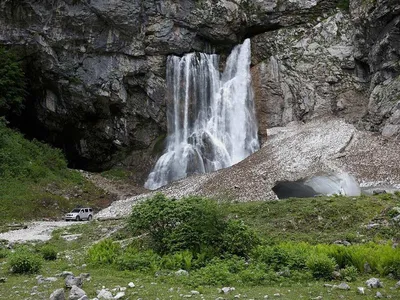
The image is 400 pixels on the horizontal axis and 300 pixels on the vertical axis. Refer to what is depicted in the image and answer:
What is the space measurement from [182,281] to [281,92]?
1381 inches

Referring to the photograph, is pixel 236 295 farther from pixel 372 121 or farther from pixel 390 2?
pixel 390 2

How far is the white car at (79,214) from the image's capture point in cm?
3056

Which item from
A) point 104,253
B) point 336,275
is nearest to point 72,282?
point 104,253

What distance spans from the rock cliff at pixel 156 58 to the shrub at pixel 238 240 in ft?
89.2

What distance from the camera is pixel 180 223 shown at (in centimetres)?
1488

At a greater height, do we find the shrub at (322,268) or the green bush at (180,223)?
the green bush at (180,223)

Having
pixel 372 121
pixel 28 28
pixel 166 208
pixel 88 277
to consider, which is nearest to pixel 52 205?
pixel 28 28

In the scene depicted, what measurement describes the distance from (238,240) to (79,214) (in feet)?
62.3

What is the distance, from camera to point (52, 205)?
33.2 metres

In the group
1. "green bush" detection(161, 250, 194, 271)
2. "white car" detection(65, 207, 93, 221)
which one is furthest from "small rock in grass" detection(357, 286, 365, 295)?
"white car" detection(65, 207, 93, 221)

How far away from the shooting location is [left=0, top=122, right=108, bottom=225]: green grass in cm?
3134

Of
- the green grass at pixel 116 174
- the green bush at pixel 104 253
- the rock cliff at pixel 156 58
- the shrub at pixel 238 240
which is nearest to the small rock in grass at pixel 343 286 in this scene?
the shrub at pixel 238 240

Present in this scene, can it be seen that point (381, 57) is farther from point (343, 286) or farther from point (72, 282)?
point (72, 282)

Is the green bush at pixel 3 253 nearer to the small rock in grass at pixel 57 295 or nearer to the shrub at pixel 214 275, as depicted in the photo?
the shrub at pixel 214 275
